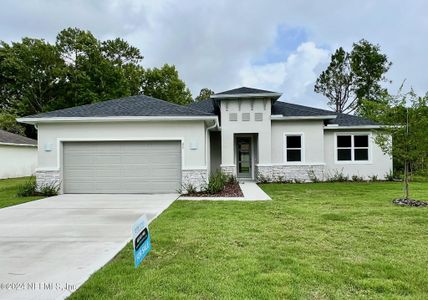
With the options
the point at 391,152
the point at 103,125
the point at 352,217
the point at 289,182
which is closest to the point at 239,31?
the point at 289,182

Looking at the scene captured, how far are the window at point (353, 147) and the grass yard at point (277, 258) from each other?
30.4ft

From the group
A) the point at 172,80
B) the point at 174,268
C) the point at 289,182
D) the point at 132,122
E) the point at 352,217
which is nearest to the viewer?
the point at 174,268

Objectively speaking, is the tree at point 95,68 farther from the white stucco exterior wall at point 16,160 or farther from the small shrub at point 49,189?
the small shrub at point 49,189

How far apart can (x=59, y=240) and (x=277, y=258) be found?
403 cm

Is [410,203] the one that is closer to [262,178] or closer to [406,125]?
[406,125]

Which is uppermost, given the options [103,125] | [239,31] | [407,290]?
[239,31]

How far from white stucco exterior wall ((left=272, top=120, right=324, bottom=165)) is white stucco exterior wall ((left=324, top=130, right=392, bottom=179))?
2.59 ft

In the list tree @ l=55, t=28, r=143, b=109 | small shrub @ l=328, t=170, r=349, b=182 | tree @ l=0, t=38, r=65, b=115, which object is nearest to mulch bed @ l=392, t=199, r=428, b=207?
small shrub @ l=328, t=170, r=349, b=182

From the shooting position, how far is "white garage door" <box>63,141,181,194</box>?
13.4 m

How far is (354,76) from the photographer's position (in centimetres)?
3425

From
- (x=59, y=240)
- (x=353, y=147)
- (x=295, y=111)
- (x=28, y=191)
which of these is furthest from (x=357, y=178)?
(x=28, y=191)

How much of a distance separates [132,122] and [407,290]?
1125 cm

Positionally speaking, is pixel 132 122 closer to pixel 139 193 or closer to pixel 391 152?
pixel 139 193

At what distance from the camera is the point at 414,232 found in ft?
21.1
